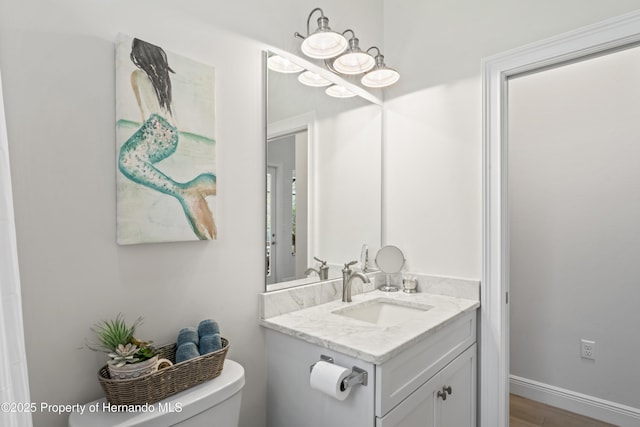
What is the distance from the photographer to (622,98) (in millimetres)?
2121

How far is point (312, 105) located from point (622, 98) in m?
1.96

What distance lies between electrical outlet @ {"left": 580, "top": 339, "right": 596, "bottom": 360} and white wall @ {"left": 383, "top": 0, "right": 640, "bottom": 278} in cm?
114

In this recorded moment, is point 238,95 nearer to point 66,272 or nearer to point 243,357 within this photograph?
point 66,272

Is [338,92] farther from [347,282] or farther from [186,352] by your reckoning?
[186,352]

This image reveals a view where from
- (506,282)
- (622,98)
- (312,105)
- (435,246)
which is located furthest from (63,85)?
(622,98)

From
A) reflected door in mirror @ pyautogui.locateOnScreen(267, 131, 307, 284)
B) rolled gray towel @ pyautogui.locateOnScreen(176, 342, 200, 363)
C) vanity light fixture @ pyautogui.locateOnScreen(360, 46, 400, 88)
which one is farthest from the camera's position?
vanity light fixture @ pyautogui.locateOnScreen(360, 46, 400, 88)

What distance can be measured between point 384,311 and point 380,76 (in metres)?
1.31

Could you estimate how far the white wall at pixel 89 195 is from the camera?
90cm

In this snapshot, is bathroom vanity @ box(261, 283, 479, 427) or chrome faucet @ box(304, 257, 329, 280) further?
chrome faucet @ box(304, 257, 329, 280)

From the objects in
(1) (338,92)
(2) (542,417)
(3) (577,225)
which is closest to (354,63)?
(1) (338,92)

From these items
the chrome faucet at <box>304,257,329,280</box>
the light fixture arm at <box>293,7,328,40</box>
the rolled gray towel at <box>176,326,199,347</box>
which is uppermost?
the light fixture arm at <box>293,7,328,40</box>

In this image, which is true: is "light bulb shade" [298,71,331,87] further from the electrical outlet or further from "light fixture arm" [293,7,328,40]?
the electrical outlet

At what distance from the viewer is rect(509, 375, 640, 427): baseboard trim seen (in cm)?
209

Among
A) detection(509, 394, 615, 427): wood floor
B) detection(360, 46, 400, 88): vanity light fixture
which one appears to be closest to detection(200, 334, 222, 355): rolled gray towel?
detection(360, 46, 400, 88): vanity light fixture
